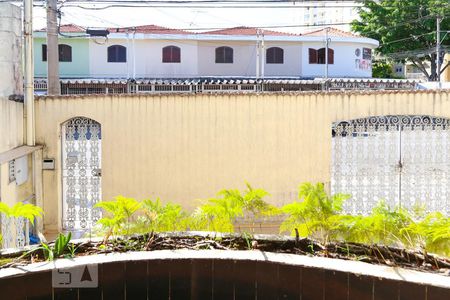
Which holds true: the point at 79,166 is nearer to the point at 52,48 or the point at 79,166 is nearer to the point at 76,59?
the point at 52,48

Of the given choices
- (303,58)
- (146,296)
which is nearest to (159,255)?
(146,296)

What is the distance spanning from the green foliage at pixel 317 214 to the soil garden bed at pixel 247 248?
0.09 meters

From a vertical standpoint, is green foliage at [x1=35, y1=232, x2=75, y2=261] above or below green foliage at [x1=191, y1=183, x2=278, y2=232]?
below

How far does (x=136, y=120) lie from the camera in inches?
359

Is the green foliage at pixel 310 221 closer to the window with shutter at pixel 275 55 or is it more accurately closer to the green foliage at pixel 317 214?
the green foliage at pixel 317 214

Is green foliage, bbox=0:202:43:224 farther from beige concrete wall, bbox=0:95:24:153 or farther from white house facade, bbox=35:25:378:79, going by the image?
white house facade, bbox=35:25:378:79

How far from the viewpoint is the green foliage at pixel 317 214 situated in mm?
3494

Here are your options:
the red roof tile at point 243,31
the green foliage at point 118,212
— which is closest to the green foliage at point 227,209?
the green foliage at point 118,212

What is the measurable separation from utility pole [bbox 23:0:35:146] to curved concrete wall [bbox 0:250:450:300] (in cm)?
597

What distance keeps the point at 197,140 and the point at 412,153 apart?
3317mm

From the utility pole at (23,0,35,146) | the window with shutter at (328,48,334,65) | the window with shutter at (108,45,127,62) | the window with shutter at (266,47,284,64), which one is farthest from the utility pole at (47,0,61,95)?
the window with shutter at (328,48,334,65)

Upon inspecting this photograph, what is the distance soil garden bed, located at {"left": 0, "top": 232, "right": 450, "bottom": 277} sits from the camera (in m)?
3.20

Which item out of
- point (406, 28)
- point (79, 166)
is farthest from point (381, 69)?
point (79, 166)

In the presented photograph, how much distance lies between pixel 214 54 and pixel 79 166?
1687 cm
